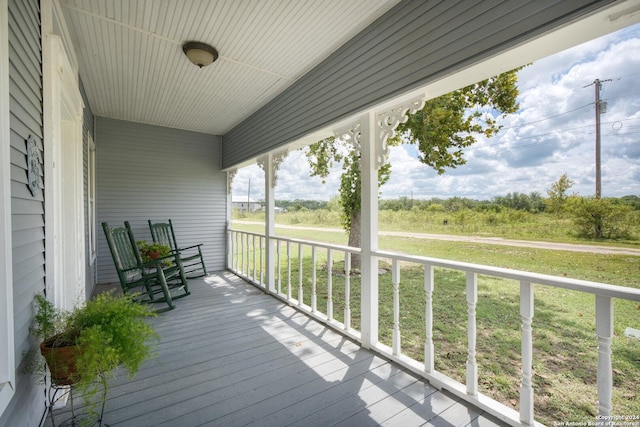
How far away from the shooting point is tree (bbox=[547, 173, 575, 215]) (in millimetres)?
3122

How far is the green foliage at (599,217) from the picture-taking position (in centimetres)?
265

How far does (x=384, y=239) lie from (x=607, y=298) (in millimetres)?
4355

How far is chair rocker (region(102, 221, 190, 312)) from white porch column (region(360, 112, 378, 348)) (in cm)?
245

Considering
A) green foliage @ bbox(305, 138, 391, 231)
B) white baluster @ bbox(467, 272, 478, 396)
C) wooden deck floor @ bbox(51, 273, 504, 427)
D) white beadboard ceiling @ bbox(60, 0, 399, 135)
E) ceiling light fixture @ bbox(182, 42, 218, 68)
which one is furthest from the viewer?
green foliage @ bbox(305, 138, 391, 231)

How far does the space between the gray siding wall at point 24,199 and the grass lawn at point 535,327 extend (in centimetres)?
264

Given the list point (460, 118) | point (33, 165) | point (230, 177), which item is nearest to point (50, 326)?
point (33, 165)

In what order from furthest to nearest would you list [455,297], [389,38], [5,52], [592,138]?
[455,297]
[592,138]
[389,38]
[5,52]

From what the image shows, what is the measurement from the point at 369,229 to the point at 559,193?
8.03ft

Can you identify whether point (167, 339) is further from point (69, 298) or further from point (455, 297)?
point (455, 297)

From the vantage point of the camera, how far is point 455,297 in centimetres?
441

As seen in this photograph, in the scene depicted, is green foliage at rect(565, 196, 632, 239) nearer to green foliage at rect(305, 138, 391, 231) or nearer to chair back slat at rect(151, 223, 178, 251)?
green foliage at rect(305, 138, 391, 231)

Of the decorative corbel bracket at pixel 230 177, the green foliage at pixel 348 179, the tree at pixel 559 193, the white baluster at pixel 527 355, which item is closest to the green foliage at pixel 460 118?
the green foliage at pixel 348 179

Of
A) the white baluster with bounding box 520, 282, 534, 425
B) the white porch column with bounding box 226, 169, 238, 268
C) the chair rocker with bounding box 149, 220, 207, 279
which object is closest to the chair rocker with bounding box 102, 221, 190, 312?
the chair rocker with bounding box 149, 220, 207, 279

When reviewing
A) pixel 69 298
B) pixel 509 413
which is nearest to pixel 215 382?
pixel 69 298
